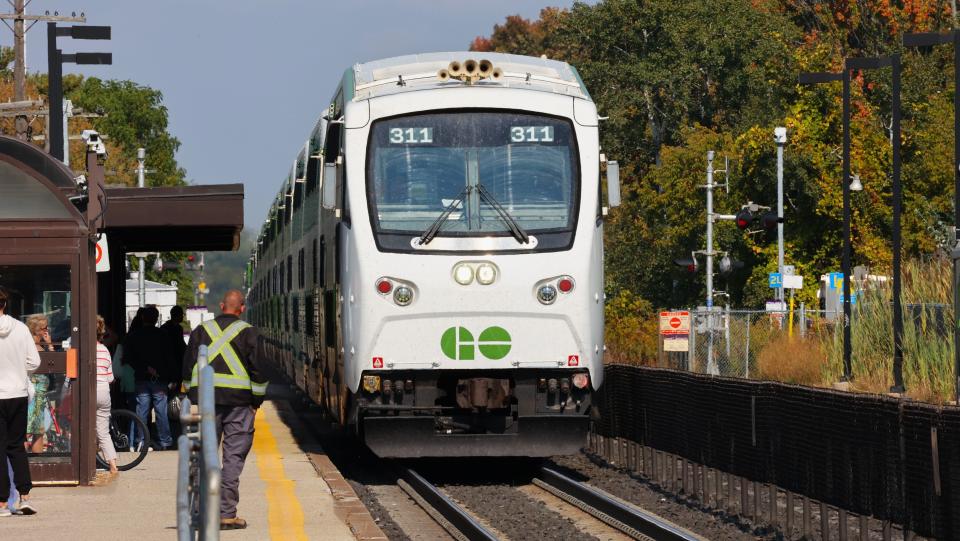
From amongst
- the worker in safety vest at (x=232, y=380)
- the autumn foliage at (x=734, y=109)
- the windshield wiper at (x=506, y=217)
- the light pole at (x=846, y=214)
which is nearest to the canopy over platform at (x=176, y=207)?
the windshield wiper at (x=506, y=217)

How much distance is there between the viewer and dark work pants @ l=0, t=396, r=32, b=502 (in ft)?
44.4

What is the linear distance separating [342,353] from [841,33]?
197 feet

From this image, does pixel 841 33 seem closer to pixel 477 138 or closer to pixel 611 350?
pixel 611 350

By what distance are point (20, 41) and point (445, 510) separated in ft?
84.9

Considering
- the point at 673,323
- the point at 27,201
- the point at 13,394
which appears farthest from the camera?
the point at 673,323

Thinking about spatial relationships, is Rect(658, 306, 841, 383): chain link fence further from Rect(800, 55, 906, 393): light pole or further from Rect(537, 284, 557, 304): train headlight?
Rect(537, 284, 557, 304): train headlight

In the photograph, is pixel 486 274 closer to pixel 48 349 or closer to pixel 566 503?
pixel 566 503

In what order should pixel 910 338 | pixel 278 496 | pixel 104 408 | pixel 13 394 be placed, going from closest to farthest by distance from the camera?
pixel 13 394
pixel 278 496
pixel 104 408
pixel 910 338

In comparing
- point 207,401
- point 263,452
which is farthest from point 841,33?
point 207,401

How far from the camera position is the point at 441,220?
16.9 meters

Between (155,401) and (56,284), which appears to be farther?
(155,401)

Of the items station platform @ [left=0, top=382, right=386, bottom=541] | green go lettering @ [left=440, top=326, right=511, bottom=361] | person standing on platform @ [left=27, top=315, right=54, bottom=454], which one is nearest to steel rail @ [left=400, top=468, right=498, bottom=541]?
station platform @ [left=0, top=382, right=386, bottom=541]

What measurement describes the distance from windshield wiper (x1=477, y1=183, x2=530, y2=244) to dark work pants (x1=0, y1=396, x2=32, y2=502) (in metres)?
5.13

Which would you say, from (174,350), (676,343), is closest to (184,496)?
(174,350)
